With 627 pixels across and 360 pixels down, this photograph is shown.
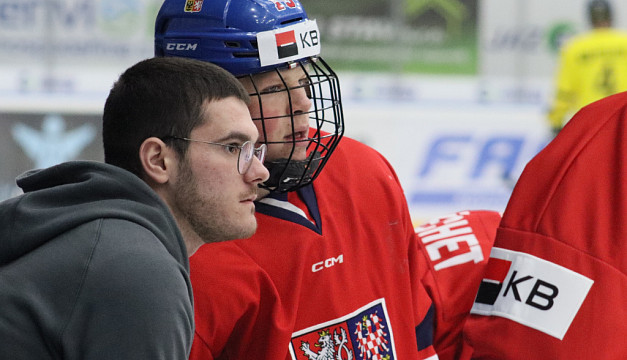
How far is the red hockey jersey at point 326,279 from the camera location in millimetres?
1644

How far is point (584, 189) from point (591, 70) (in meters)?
4.75

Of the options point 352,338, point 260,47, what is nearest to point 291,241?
point 352,338

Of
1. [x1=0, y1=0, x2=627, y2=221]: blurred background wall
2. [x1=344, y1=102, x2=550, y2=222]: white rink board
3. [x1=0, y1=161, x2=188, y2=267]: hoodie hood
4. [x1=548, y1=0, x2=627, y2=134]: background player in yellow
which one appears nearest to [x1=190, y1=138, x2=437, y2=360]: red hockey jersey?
[x1=0, y1=161, x2=188, y2=267]: hoodie hood

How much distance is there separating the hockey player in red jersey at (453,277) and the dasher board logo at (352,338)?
18 centimetres

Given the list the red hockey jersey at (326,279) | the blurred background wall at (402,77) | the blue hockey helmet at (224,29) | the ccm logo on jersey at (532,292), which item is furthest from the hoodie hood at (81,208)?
the blurred background wall at (402,77)

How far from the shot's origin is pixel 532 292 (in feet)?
5.36

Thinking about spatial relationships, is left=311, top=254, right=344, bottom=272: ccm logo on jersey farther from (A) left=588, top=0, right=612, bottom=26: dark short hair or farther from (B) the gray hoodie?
(A) left=588, top=0, right=612, bottom=26: dark short hair

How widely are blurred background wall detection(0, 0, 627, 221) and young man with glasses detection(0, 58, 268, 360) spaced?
174 inches

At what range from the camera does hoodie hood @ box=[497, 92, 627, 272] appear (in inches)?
61.6

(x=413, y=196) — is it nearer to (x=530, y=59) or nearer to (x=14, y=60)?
(x=530, y=59)

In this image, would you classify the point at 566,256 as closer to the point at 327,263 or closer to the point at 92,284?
the point at 327,263

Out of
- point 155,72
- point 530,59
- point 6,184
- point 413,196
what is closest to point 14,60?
point 6,184

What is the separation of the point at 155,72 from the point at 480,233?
3.05 ft

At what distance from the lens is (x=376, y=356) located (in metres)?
1.80
